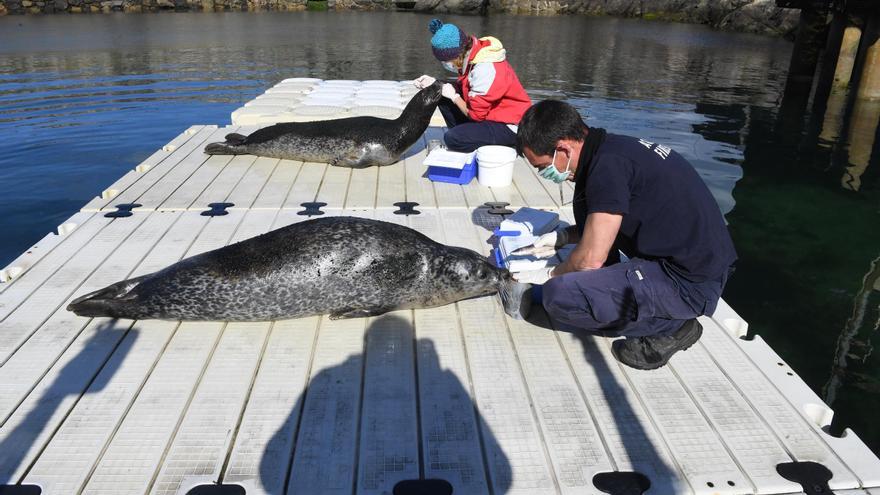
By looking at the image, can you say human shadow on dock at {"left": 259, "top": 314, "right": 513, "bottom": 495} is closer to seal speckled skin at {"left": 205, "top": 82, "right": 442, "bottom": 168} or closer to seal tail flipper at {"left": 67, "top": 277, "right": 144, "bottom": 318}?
seal tail flipper at {"left": 67, "top": 277, "right": 144, "bottom": 318}

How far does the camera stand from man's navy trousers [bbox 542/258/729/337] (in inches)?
139

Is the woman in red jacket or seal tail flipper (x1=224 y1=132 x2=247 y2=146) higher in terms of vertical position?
the woman in red jacket

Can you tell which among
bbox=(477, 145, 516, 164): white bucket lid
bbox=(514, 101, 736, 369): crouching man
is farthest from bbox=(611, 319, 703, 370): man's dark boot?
bbox=(477, 145, 516, 164): white bucket lid

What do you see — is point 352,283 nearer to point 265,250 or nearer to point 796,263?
point 265,250

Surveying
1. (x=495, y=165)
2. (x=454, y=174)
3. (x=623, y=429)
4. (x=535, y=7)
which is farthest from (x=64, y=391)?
(x=535, y=7)

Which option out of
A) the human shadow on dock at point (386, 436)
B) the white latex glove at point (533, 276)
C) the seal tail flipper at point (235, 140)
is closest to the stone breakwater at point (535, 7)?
the seal tail flipper at point (235, 140)

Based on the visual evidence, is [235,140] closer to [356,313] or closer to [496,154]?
[496,154]

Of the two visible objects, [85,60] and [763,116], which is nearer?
[763,116]

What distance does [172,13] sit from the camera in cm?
5206

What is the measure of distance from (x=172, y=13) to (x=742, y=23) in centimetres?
4520

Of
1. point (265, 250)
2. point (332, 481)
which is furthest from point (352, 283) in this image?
point (332, 481)

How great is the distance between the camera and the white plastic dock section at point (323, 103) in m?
9.80

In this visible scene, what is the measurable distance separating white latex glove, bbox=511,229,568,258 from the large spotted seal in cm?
37

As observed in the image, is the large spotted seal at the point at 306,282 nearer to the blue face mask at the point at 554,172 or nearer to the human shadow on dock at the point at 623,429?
the human shadow on dock at the point at 623,429
